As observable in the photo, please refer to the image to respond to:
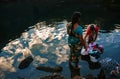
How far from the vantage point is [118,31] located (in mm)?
19000

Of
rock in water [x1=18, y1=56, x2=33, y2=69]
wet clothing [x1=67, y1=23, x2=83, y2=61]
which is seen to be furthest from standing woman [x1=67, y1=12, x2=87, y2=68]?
rock in water [x1=18, y1=56, x2=33, y2=69]

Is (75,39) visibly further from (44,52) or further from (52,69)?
(44,52)

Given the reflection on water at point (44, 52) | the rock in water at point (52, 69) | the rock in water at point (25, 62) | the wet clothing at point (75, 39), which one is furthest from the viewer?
the rock in water at point (25, 62)

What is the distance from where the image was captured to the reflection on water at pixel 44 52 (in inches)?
489

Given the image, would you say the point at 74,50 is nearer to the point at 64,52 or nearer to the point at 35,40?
the point at 64,52

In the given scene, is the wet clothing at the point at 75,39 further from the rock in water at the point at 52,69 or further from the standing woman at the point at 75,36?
the rock in water at the point at 52,69

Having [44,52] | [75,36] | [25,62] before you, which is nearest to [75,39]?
[75,36]

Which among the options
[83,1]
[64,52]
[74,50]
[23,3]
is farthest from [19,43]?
[23,3]

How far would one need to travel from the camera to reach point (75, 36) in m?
11.3

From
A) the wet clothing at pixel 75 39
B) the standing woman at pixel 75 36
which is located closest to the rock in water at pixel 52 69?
the standing woman at pixel 75 36

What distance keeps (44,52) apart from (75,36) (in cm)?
451

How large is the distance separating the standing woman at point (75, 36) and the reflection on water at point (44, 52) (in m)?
0.94

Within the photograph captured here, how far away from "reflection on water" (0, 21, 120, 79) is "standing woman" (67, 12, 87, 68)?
0.94 metres

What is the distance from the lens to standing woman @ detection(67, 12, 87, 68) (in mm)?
10835
